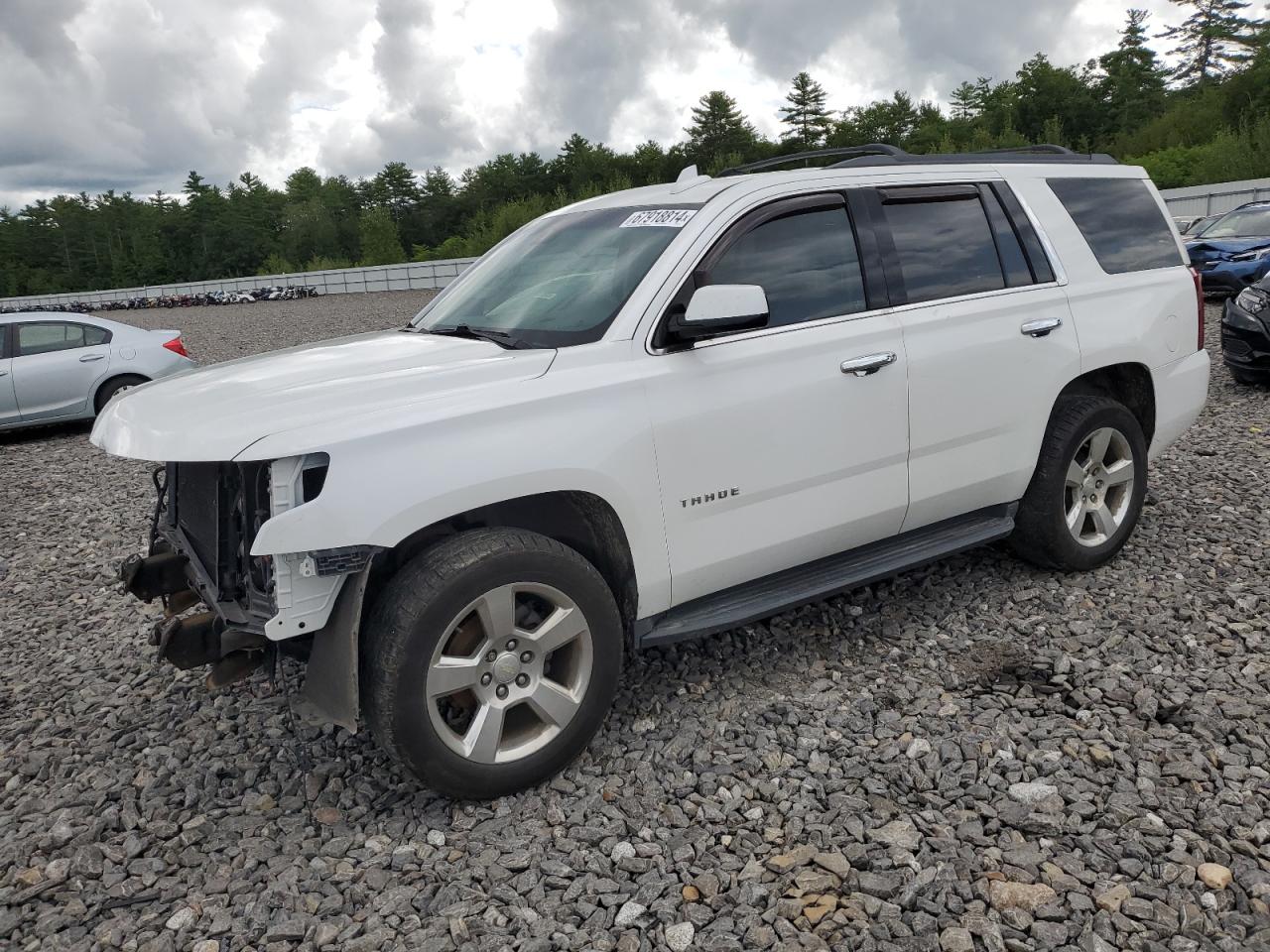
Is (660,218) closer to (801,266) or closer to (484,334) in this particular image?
(801,266)

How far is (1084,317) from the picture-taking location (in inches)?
172

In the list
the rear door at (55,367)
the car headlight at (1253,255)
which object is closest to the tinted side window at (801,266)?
the rear door at (55,367)

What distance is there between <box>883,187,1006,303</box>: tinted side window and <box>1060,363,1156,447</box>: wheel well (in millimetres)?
893

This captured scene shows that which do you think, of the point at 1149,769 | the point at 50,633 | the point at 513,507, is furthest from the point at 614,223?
the point at 50,633

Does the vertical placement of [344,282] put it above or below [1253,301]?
above

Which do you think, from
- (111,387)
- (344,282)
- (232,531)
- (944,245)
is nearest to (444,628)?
(232,531)

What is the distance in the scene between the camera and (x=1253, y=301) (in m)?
8.90

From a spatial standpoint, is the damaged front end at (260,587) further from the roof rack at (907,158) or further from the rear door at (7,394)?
the rear door at (7,394)

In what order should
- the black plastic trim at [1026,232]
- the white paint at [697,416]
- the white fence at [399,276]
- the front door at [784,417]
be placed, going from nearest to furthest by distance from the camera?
the white paint at [697,416] → the front door at [784,417] → the black plastic trim at [1026,232] → the white fence at [399,276]

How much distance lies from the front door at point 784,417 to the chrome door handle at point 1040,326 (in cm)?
76

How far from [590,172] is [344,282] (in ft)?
124

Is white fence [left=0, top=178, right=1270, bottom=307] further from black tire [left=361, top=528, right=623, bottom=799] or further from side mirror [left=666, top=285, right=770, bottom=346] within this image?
black tire [left=361, top=528, right=623, bottom=799]

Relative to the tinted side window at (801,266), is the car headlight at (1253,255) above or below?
below

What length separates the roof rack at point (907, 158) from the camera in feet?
13.6
